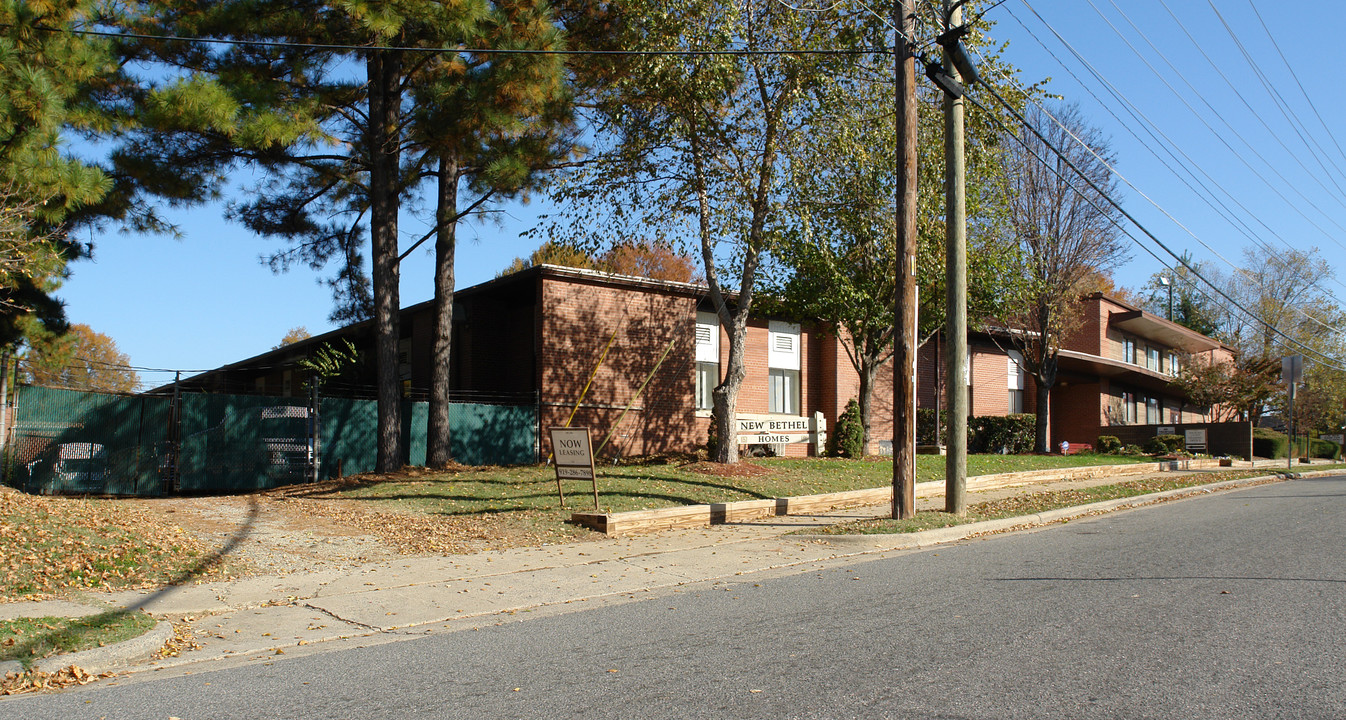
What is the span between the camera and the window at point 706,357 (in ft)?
80.4

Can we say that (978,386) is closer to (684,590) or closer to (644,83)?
(644,83)

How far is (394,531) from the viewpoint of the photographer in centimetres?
1213

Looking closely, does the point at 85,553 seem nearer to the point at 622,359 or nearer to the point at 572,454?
the point at 572,454

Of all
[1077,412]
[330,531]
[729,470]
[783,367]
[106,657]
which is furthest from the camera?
[1077,412]

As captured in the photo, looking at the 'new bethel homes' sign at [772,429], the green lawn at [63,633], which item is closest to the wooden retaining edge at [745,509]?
the 'new bethel homes' sign at [772,429]

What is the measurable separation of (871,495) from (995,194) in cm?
1036

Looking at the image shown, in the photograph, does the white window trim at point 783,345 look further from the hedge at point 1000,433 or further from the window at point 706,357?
the hedge at point 1000,433

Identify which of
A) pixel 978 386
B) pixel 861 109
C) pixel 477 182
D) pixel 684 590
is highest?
pixel 861 109


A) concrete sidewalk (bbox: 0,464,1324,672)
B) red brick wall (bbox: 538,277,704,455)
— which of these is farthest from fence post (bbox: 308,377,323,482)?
concrete sidewalk (bbox: 0,464,1324,672)

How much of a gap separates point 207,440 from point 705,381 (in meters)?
12.1

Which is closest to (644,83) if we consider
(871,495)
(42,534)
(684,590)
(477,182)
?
(477,182)

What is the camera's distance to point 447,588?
9.09m

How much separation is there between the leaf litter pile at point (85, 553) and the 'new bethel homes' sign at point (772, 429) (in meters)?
11.5

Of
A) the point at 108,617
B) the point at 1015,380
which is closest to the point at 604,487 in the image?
the point at 108,617
